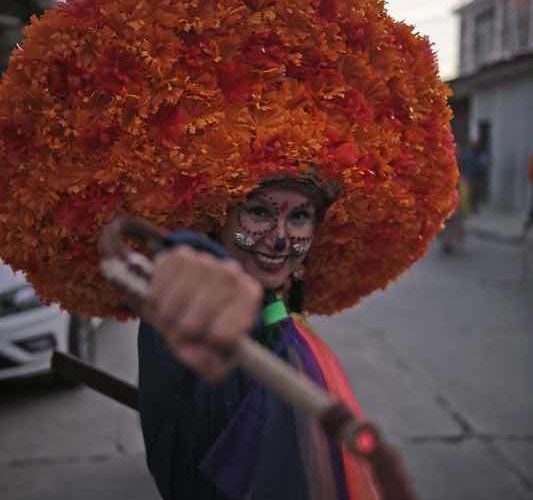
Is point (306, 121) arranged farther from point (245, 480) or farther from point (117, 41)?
point (245, 480)

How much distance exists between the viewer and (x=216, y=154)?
1.53 m

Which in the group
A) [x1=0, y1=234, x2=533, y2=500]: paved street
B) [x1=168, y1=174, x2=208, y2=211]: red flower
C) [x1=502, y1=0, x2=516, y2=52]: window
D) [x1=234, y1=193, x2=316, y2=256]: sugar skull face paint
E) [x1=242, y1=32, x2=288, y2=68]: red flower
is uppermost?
[x1=502, y1=0, x2=516, y2=52]: window

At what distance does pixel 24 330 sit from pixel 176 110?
339 cm

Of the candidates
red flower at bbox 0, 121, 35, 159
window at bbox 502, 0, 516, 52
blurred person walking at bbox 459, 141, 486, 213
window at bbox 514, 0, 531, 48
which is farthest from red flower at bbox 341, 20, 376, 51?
window at bbox 502, 0, 516, 52

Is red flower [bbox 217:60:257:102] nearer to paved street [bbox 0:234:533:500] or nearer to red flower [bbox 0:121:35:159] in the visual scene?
red flower [bbox 0:121:35:159]

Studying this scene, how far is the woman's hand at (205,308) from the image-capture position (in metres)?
0.67

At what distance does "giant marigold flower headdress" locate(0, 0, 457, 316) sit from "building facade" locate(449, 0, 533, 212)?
14.1 m

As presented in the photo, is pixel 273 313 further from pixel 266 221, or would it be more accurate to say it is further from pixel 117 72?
pixel 117 72

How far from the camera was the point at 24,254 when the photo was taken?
164cm

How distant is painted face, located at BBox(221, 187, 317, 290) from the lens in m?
1.62

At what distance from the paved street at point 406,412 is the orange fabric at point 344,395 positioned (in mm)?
2233

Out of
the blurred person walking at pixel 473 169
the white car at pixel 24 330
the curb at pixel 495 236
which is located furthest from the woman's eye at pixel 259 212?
the blurred person walking at pixel 473 169

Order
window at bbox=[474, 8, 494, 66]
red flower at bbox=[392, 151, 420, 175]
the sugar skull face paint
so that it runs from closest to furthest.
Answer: the sugar skull face paint < red flower at bbox=[392, 151, 420, 175] < window at bbox=[474, 8, 494, 66]

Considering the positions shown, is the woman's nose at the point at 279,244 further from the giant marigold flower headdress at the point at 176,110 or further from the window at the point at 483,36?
the window at the point at 483,36
